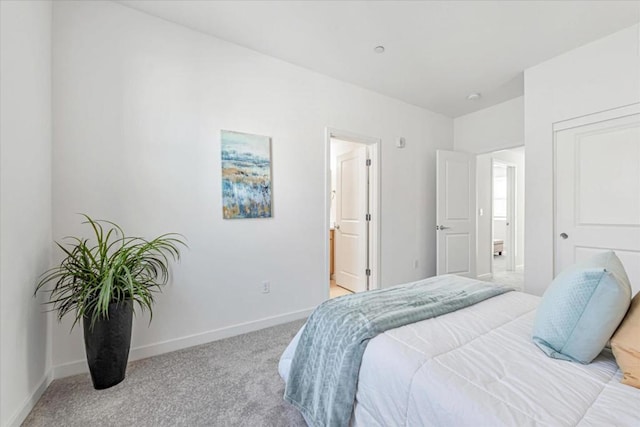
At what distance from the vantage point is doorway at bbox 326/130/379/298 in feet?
11.5

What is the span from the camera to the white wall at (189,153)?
1939 mm

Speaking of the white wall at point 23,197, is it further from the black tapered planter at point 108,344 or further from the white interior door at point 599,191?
the white interior door at point 599,191

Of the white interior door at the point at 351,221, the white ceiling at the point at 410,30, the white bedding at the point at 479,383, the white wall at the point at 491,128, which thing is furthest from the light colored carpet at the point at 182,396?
the white wall at the point at 491,128

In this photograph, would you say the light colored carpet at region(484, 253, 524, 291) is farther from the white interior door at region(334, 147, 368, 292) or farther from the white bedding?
the white bedding

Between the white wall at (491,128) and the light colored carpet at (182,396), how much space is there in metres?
3.88

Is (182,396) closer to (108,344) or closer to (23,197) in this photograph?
(108,344)

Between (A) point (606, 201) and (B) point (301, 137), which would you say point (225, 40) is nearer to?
(B) point (301, 137)

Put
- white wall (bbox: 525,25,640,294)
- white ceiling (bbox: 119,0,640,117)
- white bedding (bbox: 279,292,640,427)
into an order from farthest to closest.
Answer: white wall (bbox: 525,25,640,294), white ceiling (bbox: 119,0,640,117), white bedding (bbox: 279,292,640,427)

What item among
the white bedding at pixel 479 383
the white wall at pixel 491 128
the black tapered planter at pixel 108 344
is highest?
the white wall at pixel 491 128

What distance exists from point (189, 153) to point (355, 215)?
89.2 inches

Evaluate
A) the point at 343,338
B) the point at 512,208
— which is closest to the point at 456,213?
the point at 512,208

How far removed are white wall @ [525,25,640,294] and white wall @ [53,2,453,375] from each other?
1761mm

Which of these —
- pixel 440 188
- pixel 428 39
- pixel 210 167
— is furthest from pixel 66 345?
pixel 440 188

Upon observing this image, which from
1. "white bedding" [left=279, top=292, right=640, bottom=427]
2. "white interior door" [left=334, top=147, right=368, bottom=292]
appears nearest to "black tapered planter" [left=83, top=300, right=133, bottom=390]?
"white bedding" [left=279, top=292, right=640, bottom=427]
